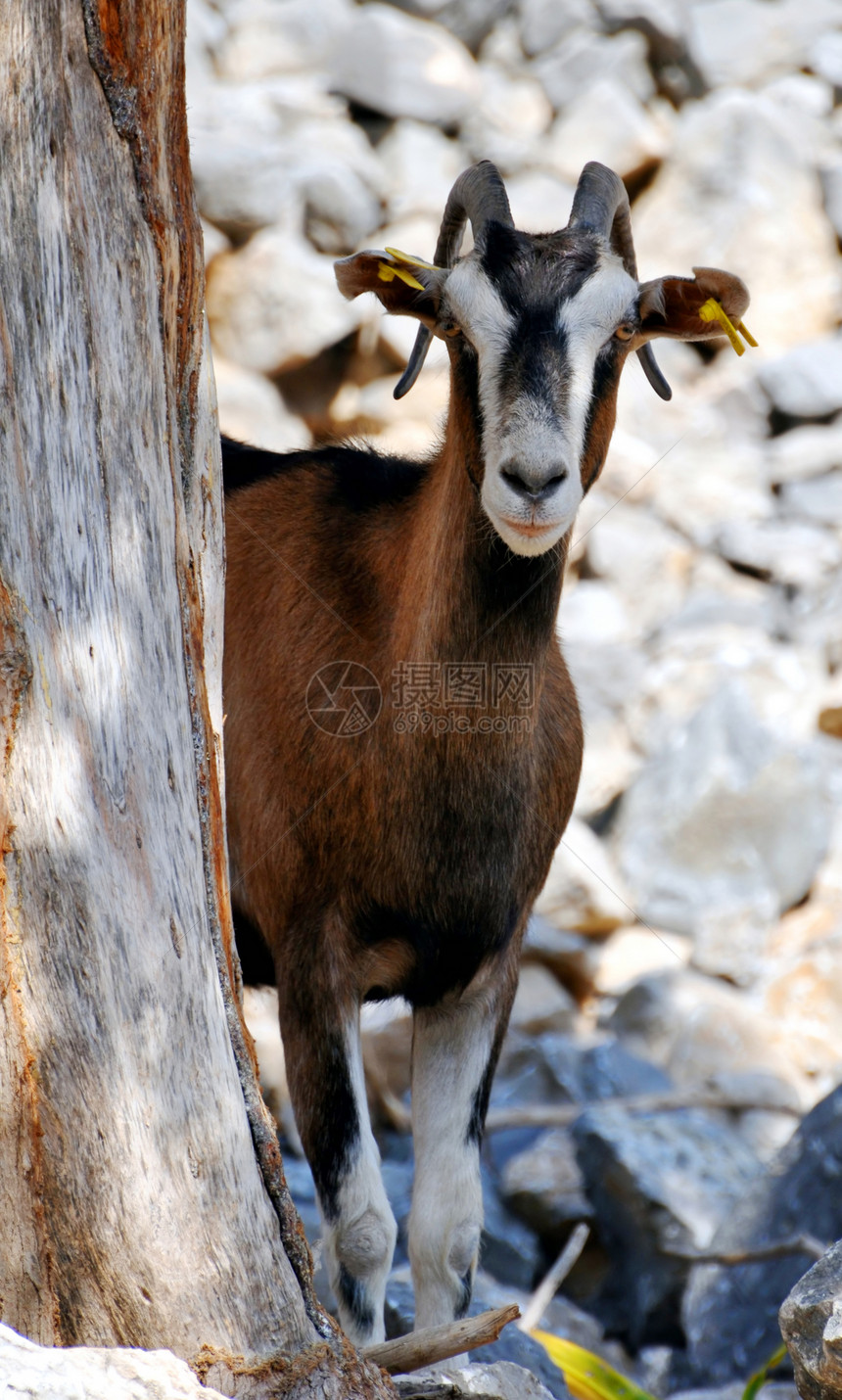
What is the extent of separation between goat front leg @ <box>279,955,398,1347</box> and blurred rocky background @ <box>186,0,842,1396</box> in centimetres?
62

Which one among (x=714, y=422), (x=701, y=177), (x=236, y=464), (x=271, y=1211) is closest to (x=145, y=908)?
(x=271, y=1211)

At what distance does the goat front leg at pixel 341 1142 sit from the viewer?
11.3 ft

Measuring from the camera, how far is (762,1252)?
4.29m

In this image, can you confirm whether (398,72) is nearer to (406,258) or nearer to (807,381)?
(807,381)

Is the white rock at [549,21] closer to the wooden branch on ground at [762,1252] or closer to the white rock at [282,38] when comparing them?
the white rock at [282,38]

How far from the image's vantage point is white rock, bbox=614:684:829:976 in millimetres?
8953

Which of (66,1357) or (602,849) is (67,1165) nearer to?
(66,1357)

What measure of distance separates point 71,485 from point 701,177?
1275cm

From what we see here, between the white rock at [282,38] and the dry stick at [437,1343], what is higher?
the white rock at [282,38]

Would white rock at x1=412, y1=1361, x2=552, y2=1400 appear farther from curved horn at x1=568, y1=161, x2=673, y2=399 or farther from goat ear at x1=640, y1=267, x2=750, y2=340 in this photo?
goat ear at x1=640, y1=267, x2=750, y2=340

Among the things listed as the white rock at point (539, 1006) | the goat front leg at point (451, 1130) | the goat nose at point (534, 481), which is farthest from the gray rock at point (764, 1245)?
the white rock at point (539, 1006)

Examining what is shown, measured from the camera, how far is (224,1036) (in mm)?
2469

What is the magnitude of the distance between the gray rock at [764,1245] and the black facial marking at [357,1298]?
147 centimetres

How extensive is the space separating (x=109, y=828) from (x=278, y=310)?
10.1 metres
